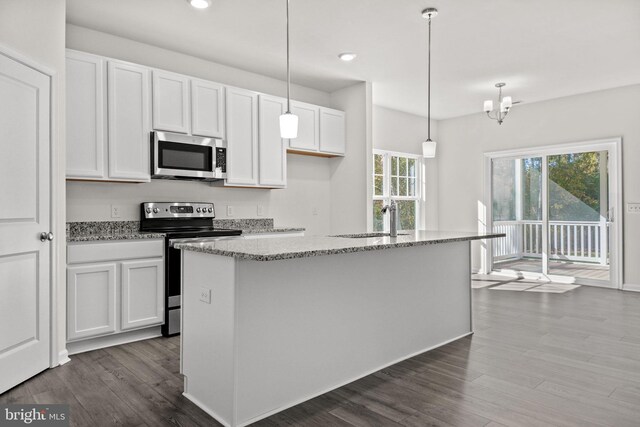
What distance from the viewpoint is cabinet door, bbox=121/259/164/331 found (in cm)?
340

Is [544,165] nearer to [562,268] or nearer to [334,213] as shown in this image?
[562,268]

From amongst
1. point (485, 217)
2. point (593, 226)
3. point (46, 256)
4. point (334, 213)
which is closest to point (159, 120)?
point (46, 256)

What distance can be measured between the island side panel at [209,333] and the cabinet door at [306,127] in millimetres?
2739

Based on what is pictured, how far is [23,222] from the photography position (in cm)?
267

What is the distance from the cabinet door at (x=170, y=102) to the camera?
3.79 m

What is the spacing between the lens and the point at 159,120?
3799 mm

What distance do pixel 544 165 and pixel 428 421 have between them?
5.25 m

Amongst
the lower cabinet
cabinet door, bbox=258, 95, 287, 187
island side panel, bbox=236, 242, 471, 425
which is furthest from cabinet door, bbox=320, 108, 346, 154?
the lower cabinet

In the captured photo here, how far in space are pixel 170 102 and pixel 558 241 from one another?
18.1ft

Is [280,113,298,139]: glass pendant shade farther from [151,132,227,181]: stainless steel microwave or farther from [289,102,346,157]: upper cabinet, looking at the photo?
[289,102,346,157]: upper cabinet

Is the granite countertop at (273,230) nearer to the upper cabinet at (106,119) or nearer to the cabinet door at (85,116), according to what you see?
the upper cabinet at (106,119)

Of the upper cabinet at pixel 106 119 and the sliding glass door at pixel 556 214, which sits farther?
the sliding glass door at pixel 556 214

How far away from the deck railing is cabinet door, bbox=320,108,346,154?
3151mm

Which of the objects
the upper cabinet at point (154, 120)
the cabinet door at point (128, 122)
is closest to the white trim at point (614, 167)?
the upper cabinet at point (154, 120)
